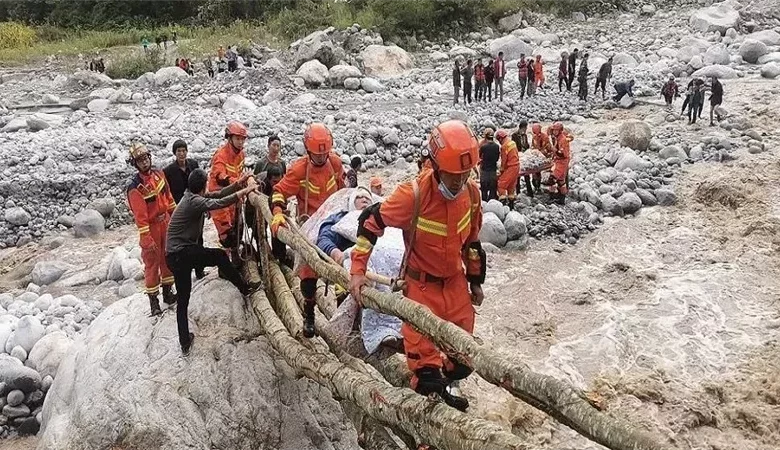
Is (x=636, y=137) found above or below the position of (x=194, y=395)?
below

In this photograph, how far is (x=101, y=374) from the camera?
4.81 meters

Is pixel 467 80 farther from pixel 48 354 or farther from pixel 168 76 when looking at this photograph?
pixel 48 354

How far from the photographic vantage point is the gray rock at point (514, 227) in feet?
30.8

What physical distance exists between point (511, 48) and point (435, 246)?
2051 cm

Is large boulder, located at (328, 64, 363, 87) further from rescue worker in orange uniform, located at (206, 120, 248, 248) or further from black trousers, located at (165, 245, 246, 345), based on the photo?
black trousers, located at (165, 245, 246, 345)

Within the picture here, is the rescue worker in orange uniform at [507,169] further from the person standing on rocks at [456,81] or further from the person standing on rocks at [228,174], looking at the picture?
the person standing on rocks at [456,81]

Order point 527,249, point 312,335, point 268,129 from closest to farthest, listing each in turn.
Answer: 1. point 312,335
2. point 527,249
3. point 268,129

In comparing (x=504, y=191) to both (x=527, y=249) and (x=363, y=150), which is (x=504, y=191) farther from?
(x=363, y=150)

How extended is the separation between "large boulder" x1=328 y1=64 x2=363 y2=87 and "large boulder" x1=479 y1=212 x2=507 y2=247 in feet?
38.3

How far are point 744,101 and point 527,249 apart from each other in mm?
8777

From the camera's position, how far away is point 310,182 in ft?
17.9

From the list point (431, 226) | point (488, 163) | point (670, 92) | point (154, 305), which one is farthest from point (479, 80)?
point (431, 226)

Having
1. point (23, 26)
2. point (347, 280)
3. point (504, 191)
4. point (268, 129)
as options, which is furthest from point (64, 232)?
point (23, 26)

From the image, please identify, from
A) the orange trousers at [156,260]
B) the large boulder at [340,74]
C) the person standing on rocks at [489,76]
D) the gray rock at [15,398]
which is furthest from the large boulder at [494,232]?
the large boulder at [340,74]
